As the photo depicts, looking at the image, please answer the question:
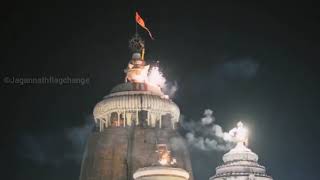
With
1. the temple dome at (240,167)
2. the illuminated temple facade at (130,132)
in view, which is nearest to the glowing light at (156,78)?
the illuminated temple facade at (130,132)

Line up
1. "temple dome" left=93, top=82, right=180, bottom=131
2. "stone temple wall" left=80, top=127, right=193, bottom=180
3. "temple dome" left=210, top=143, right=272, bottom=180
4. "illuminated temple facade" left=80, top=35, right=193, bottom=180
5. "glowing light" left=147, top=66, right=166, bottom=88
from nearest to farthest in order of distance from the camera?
"temple dome" left=210, top=143, right=272, bottom=180
"stone temple wall" left=80, top=127, right=193, bottom=180
"illuminated temple facade" left=80, top=35, right=193, bottom=180
"temple dome" left=93, top=82, right=180, bottom=131
"glowing light" left=147, top=66, right=166, bottom=88

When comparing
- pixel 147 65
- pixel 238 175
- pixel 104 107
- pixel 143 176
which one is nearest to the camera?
pixel 143 176

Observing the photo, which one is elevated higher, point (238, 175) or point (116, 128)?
point (116, 128)

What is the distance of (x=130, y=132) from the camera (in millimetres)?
73312

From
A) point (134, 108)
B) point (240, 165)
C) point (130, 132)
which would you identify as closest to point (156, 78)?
point (134, 108)

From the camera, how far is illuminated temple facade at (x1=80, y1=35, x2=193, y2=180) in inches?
2790

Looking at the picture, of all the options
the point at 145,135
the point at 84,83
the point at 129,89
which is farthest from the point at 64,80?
the point at 145,135

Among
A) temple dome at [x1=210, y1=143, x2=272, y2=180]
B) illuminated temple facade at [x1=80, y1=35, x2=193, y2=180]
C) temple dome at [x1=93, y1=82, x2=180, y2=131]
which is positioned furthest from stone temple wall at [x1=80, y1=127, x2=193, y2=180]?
temple dome at [x1=210, y1=143, x2=272, y2=180]

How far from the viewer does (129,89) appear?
7662cm

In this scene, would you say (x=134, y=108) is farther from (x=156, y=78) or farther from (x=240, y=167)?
(x=240, y=167)

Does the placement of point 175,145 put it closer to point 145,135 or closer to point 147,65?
point 145,135

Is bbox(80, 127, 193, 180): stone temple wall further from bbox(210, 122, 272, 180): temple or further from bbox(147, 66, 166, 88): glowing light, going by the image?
bbox(147, 66, 166, 88): glowing light

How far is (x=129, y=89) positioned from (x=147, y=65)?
5.43 meters

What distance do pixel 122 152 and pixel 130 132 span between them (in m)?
2.73
